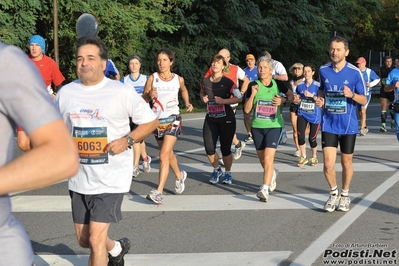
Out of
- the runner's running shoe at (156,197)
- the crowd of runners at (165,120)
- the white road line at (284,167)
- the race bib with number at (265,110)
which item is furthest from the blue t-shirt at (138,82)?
the runner's running shoe at (156,197)

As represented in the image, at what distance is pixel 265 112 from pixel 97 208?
4635mm

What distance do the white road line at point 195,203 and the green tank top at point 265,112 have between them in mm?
915

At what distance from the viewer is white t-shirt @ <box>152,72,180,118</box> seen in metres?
9.41

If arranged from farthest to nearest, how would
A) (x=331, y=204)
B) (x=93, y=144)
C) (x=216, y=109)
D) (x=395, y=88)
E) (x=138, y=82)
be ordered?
(x=395, y=88) < (x=138, y=82) < (x=216, y=109) < (x=331, y=204) < (x=93, y=144)

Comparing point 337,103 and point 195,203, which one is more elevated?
point 337,103

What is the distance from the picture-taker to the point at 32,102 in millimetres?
1846

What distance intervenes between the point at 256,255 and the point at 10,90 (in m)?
4.78

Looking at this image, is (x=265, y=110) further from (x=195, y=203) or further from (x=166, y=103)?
(x=195, y=203)

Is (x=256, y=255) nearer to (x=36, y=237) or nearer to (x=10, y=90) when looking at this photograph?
(x=36, y=237)

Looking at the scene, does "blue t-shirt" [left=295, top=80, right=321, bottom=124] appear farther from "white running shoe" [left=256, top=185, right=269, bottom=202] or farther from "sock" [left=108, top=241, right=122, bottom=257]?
"sock" [left=108, top=241, right=122, bottom=257]

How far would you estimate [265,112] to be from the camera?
9492mm

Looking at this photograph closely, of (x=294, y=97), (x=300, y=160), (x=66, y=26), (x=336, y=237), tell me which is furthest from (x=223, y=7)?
(x=336, y=237)

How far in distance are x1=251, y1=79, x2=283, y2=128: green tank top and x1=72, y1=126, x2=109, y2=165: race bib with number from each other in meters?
4.35

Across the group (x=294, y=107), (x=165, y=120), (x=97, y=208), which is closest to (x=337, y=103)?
(x=165, y=120)
